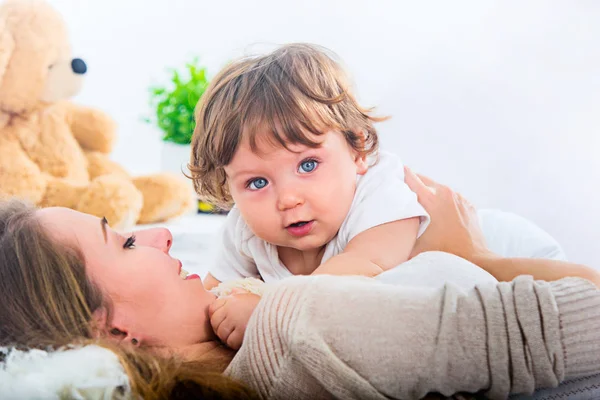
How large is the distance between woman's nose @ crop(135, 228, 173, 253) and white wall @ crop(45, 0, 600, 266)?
176 cm

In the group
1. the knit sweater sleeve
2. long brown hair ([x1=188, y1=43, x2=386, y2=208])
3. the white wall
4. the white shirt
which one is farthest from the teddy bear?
the knit sweater sleeve

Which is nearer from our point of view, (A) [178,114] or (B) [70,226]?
(B) [70,226]

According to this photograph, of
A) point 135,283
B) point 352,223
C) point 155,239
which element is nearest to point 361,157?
point 352,223

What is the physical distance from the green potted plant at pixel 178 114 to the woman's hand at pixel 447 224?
261 centimetres

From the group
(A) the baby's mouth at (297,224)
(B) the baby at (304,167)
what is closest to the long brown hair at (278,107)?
(B) the baby at (304,167)

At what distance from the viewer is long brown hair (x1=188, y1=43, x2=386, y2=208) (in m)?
1.24

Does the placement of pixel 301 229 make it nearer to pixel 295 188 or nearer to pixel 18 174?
pixel 295 188

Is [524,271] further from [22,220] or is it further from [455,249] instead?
[22,220]

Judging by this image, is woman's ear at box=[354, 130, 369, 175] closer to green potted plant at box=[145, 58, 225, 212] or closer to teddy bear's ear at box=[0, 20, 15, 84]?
teddy bear's ear at box=[0, 20, 15, 84]

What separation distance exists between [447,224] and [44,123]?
2123mm

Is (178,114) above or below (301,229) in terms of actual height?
below

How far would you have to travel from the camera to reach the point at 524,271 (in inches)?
50.4

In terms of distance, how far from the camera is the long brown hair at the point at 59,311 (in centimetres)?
71

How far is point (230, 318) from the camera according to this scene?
0.99 meters
